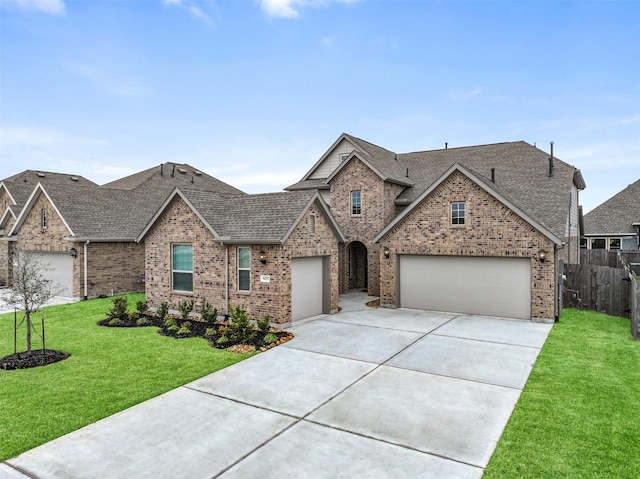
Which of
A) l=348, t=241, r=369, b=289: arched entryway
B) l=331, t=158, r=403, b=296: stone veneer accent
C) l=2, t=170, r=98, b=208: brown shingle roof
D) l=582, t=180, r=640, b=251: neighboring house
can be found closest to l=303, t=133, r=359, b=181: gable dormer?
l=331, t=158, r=403, b=296: stone veneer accent

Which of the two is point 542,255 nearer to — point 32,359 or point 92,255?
point 32,359

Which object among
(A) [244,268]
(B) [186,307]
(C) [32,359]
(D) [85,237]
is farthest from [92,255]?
(C) [32,359]

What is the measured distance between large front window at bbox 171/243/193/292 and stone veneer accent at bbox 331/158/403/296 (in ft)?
28.6

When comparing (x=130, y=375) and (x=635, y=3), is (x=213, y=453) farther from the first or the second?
(x=635, y=3)

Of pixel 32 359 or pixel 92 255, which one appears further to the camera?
pixel 92 255

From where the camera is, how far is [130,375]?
817 cm

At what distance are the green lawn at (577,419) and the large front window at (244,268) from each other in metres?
8.36

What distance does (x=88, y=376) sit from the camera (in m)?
8.10

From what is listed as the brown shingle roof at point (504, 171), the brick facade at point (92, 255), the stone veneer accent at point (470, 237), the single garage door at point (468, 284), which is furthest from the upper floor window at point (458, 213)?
the brick facade at point (92, 255)

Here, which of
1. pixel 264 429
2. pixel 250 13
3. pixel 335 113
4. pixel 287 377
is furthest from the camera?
pixel 335 113

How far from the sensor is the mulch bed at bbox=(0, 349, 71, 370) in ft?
28.3

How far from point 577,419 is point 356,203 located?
15.1 meters

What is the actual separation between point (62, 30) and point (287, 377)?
1618 centimetres

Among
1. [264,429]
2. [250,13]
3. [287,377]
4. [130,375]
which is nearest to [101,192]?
[250,13]
